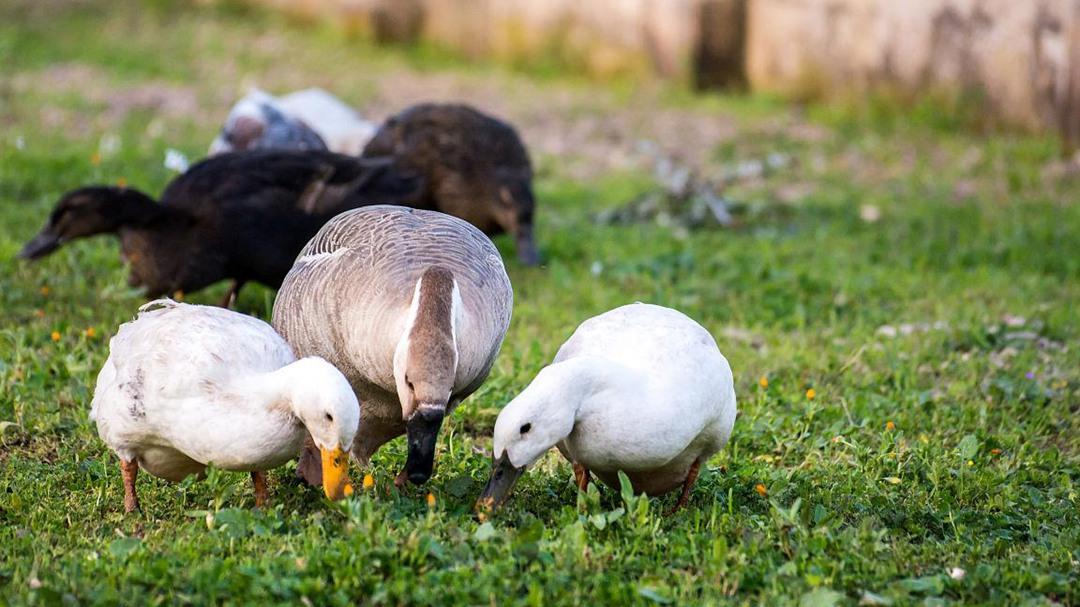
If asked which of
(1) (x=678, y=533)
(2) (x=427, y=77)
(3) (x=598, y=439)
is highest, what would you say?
(3) (x=598, y=439)

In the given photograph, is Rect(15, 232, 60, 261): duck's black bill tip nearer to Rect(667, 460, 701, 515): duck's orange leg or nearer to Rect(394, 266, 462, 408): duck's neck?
Rect(394, 266, 462, 408): duck's neck

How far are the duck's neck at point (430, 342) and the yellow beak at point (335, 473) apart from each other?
0.99ft

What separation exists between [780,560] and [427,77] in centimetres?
1123

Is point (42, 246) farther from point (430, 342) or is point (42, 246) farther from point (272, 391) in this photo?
point (430, 342)

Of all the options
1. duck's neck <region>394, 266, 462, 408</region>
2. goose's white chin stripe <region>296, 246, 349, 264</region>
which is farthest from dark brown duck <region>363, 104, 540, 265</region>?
duck's neck <region>394, 266, 462, 408</region>

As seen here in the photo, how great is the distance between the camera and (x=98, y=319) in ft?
22.0

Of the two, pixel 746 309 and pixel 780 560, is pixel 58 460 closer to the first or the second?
pixel 780 560

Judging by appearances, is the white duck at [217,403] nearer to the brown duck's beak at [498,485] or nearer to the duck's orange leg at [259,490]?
the duck's orange leg at [259,490]

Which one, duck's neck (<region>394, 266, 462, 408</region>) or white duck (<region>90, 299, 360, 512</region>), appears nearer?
white duck (<region>90, 299, 360, 512</region>)

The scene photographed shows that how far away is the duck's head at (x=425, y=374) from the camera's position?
418cm

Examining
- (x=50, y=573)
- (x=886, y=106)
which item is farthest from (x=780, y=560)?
(x=886, y=106)

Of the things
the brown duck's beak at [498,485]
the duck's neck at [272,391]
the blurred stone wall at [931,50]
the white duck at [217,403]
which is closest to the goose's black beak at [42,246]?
the white duck at [217,403]

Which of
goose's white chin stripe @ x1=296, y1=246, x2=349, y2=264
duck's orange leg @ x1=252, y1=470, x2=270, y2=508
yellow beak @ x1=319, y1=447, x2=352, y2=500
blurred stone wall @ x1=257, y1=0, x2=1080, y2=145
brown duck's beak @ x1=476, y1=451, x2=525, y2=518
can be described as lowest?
blurred stone wall @ x1=257, y1=0, x2=1080, y2=145

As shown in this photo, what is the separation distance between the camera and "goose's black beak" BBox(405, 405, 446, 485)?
4199 millimetres
